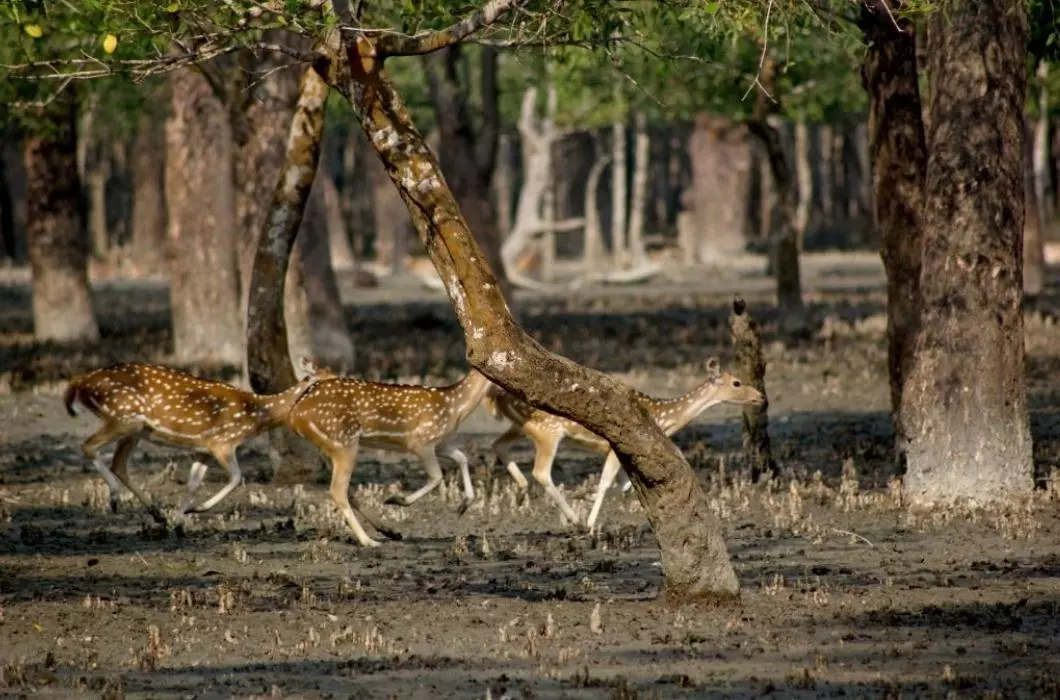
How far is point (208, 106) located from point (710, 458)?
1146cm

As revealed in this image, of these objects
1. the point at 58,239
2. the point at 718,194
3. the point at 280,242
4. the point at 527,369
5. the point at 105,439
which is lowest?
the point at 718,194

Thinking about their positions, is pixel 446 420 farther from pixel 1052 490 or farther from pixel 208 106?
pixel 208 106

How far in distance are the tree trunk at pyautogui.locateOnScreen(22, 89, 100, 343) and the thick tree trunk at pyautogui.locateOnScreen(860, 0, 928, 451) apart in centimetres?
1558

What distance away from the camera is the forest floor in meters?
9.97

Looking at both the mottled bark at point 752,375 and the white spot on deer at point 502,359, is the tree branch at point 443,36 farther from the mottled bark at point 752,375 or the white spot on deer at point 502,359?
the mottled bark at point 752,375

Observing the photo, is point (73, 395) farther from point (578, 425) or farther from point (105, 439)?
point (578, 425)

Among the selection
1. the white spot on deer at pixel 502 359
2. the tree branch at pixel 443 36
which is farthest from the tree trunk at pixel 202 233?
the white spot on deer at pixel 502 359

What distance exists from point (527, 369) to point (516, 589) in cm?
193

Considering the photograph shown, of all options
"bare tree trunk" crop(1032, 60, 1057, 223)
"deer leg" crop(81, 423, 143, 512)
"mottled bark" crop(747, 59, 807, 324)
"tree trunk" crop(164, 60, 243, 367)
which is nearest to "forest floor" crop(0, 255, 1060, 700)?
"deer leg" crop(81, 423, 143, 512)

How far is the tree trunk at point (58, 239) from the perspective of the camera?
30547 millimetres

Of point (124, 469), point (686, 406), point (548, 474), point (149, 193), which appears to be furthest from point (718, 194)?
point (548, 474)

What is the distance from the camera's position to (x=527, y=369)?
1093cm

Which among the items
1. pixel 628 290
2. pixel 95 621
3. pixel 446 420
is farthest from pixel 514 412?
pixel 628 290

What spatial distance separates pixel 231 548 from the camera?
13906 millimetres
